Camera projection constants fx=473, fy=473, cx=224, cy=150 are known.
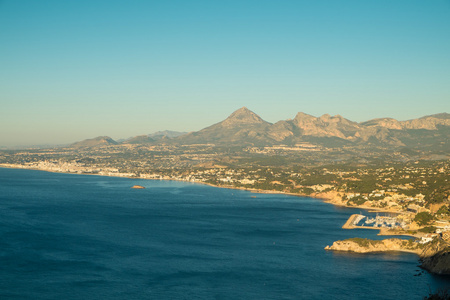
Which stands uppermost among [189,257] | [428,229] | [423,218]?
[423,218]

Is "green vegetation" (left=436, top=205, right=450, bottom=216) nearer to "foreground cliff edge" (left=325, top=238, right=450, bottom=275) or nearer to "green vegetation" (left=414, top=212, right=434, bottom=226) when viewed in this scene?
"green vegetation" (left=414, top=212, right=434, bottom=226)

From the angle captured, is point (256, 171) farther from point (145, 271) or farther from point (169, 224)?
point (145, 271)

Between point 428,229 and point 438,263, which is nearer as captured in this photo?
point 438,263

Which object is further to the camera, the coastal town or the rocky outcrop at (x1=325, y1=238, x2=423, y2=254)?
the coastal town

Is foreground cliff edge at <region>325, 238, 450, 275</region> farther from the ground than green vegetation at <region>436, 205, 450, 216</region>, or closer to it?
closer to it

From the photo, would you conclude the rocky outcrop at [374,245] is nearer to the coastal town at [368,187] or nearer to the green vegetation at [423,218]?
the coastal town at [368,187]

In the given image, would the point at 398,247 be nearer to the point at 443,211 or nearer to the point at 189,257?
the point at 443,211

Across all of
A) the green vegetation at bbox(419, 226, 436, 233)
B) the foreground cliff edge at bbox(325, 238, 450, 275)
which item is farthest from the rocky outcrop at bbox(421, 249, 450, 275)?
the green vegetation at bbox(419, 226, 436, 233)

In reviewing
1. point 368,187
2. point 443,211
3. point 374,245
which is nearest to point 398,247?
point 374,245

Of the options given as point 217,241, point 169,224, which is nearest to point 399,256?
point 217,241
